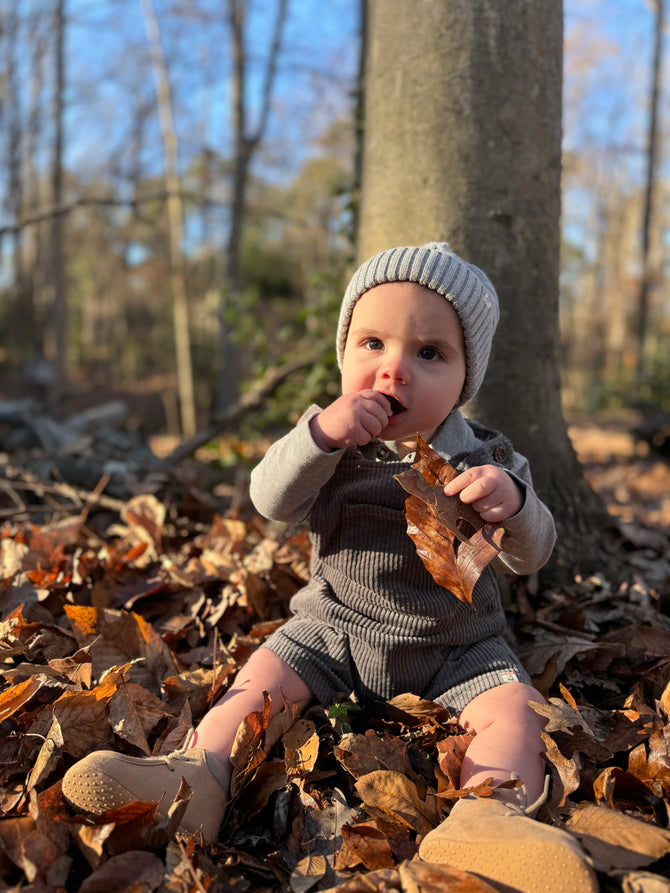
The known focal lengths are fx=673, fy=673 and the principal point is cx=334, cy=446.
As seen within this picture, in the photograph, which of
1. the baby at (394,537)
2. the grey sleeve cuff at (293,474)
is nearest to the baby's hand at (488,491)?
the baby at (394,537)

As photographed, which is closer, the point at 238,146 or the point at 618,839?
the point at 618,839

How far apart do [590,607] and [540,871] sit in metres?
1.34

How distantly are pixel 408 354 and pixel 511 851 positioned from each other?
110cm

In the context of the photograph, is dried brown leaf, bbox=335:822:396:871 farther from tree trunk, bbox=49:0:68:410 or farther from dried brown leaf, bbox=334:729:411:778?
tree trunk, bbox=49:0:68:410

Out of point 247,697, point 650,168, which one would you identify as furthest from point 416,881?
point 650,168

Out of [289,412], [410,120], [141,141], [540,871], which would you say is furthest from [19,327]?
[540,871]

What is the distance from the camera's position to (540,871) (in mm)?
1132

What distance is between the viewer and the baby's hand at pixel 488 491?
1561mm

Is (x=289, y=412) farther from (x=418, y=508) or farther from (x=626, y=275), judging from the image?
(x=626, y=275)

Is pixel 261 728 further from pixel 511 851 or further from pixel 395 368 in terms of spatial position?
pixel 395 368

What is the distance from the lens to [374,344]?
5.79ft

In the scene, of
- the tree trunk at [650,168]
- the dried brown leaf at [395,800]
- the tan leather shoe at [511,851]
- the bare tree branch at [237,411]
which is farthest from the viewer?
the tree trunk at [650,168]

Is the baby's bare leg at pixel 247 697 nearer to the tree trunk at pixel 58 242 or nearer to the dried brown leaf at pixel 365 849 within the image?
the dried brown leaf at pixel 365 849

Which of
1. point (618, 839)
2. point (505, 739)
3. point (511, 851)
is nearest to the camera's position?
point (511, 851)
